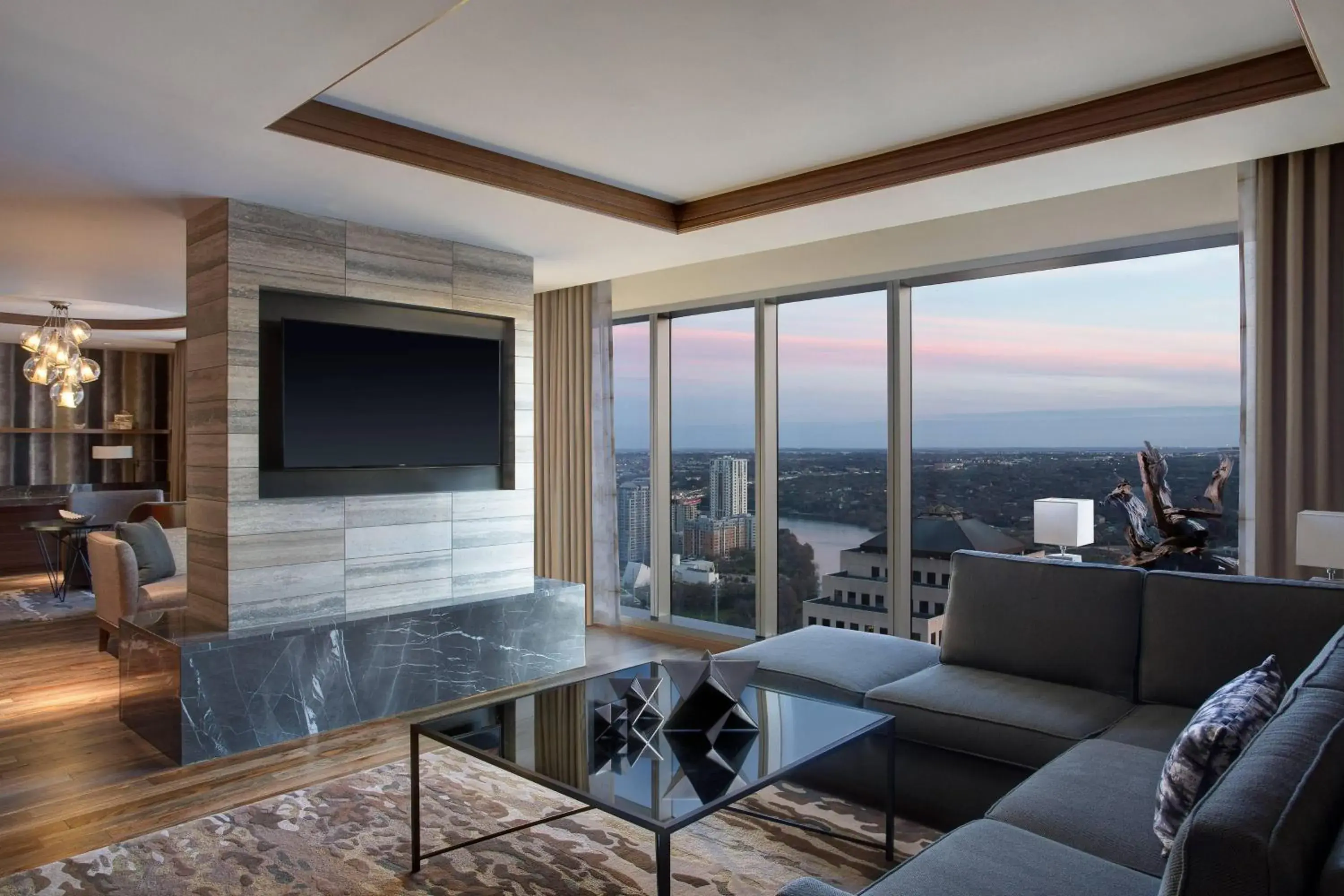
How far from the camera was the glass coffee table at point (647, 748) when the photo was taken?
87.2 inches

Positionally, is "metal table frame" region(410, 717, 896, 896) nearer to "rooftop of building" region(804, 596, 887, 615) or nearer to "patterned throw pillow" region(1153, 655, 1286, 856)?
"patterned throw pillow" region(1153, 655, 1286, 856)

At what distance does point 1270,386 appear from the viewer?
358cm

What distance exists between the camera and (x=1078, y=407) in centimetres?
455

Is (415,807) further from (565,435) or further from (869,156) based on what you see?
(565,435)

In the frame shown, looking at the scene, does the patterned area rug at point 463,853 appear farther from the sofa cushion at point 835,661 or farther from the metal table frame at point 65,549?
the metal table frame at point 65,549

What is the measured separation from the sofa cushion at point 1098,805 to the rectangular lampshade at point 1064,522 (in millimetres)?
1757

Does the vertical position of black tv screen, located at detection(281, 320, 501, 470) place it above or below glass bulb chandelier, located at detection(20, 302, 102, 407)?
below

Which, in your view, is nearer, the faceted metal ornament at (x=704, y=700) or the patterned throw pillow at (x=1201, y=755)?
the patterned throw pillow at (x=1201, y=755)

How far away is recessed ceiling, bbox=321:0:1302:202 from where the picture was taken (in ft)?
8.50

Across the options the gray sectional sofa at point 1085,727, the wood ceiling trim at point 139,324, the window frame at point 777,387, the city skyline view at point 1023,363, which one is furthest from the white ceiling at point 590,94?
the wood ceiling trim at point 139,324

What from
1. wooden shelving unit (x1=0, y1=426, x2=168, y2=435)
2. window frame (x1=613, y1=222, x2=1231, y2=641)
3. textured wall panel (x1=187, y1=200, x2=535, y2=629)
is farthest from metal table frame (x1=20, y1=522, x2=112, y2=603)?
window frame (x1=613, y1=222, x2=1231, y2=641)

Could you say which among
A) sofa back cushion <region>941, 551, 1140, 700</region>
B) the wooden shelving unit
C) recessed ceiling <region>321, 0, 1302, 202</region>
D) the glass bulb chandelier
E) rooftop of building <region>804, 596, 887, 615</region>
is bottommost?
rooftop of building <region>804, 596, 887, 615</region>

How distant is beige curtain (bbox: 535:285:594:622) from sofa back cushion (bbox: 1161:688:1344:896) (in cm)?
528

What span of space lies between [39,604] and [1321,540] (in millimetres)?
8721
